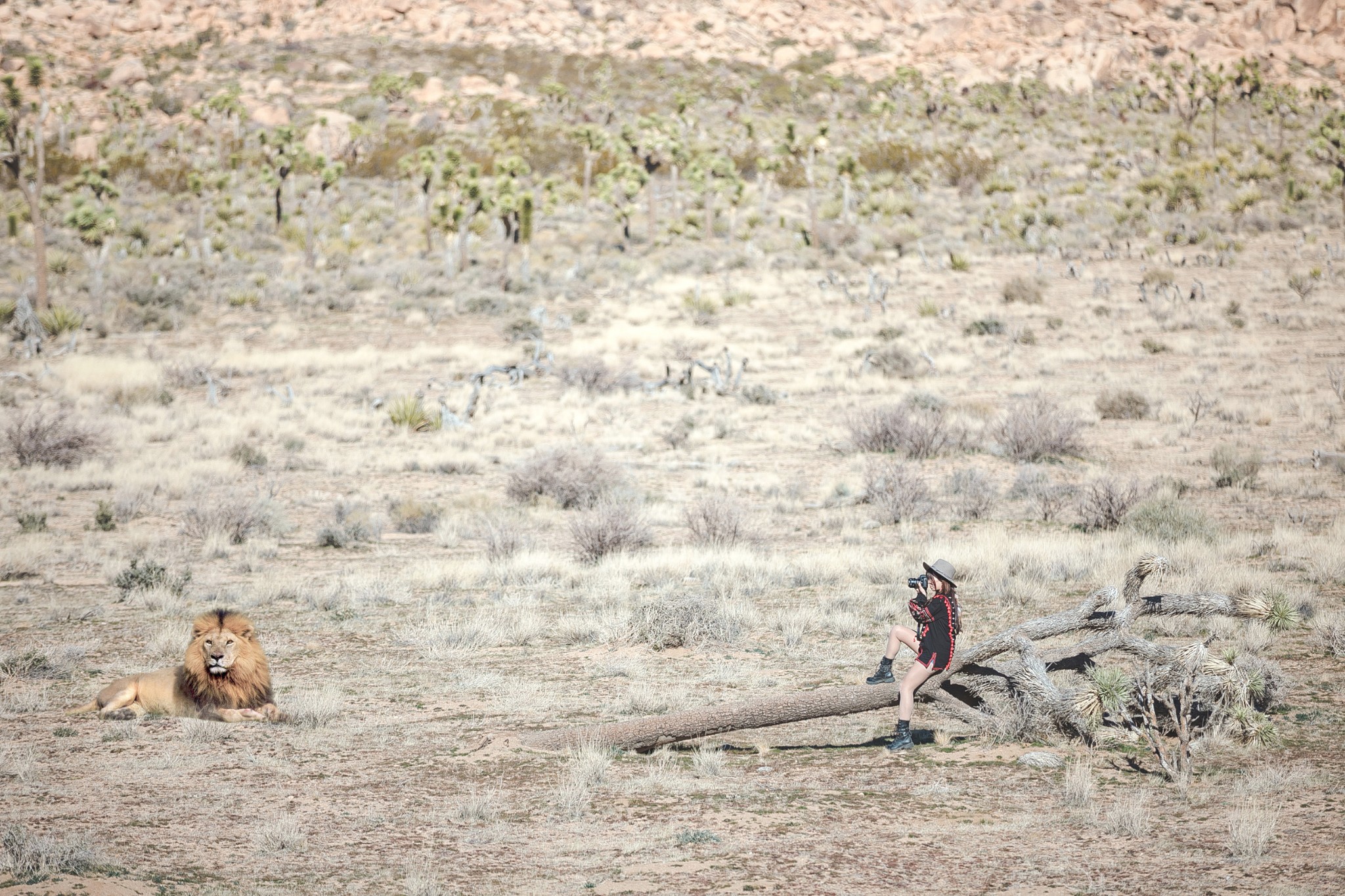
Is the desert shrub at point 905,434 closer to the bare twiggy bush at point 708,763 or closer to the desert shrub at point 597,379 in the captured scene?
the desert shrub at point 597,379

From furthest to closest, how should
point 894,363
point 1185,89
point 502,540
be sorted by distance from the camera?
point 1185,89, point 894,363, point 502,540

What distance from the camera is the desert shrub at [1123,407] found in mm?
21141

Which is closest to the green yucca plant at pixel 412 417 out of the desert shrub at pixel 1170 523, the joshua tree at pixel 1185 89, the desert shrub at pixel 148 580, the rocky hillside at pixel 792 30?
the desert shrub at pixel 148 580

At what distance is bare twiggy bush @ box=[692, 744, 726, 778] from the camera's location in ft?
23.3

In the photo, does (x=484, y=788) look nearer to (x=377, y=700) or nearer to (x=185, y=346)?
(x=377, y=700)

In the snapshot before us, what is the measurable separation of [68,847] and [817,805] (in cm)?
385

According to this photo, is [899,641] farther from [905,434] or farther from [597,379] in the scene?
[597,379]

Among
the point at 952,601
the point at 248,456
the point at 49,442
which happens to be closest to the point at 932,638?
the point at 952,601

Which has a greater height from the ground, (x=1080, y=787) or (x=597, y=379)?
(x=1080, y=787)

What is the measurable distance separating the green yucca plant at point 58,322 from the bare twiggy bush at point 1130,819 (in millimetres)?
31021

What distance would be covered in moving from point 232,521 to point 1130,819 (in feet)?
38.8

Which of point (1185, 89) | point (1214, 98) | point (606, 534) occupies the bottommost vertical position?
point (606, 534)

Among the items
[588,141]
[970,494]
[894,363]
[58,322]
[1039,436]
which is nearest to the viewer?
[970,494]

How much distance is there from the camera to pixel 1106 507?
13875 millimetres
